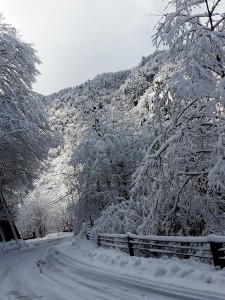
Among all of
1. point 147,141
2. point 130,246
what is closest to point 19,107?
point 147,141

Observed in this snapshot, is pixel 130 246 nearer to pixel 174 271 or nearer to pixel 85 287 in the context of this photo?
pixel 174 271

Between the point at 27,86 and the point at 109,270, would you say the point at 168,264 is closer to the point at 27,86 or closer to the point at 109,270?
the point at 109,270

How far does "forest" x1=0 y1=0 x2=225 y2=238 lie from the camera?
35.9 ft

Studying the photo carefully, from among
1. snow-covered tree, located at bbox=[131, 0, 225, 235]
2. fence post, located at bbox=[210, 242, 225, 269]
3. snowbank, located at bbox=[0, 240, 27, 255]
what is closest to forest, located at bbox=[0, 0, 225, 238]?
snow-covered tree, located at bbox=[131, 0, 225, 235]

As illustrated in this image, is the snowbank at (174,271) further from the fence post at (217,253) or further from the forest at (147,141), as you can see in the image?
the forest at (147,141)

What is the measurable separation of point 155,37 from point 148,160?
4.02 meters

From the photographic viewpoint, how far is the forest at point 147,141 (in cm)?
1095

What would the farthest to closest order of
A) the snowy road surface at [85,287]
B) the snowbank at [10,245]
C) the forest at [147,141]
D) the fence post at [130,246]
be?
1. the snowbank at [10,245]
2. the fence post at [130,246]
3. the forest at [147,141]
4. the snowy road surface at [85,287]

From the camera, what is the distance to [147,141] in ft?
→ 91.8

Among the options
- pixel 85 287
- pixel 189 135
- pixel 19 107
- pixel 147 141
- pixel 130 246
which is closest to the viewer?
pixel 85 287

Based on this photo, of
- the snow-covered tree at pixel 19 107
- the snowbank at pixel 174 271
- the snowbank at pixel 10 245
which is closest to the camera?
the snowbank at pixel 174 271

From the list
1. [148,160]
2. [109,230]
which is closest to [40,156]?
[109,230]

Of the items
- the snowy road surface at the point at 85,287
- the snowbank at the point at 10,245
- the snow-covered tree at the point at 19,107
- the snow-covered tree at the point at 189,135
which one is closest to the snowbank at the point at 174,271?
the snowy road surface at the point at 85,287

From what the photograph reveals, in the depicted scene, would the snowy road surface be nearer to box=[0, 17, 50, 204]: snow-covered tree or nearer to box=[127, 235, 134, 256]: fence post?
box=[127, 235, 134, 256]: fence post
